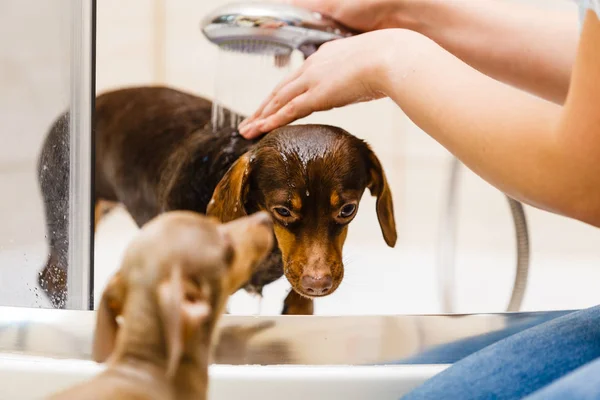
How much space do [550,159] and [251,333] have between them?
26cm

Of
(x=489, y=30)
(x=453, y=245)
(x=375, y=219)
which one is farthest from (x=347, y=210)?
(x=453, y=245)

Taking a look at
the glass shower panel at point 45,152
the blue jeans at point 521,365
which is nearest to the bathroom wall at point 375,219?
the glass shower panel at point 45,152

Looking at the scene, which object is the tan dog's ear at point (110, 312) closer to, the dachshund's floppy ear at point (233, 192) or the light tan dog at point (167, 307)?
the light tan dog at point (167, 307)

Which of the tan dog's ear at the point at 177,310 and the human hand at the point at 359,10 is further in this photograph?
the human hand at the point at 359,10

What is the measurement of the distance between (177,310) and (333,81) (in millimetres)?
367

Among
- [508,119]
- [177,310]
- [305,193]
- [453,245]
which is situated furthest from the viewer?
[453,245]

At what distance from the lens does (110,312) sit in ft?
0.92

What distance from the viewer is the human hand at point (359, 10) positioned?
0.62 m

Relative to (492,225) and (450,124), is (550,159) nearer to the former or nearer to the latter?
(450,124)

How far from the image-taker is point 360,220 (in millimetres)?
570

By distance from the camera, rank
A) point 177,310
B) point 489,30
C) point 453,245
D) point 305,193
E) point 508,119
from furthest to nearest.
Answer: point 453,245
point 489,30
point 305,193
point 508,119
point 177,310

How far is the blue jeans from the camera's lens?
1.48ft

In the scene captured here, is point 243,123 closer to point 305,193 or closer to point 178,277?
point 305,193

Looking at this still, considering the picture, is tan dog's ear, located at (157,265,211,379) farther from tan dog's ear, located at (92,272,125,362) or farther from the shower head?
the shower head
